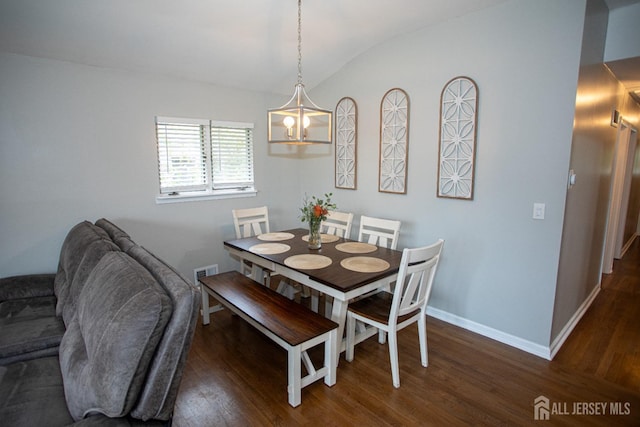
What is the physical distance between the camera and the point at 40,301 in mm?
2486

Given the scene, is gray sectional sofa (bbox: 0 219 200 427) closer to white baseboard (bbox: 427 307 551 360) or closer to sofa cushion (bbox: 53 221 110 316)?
sofa cushion (bbox: 53 221 110 316)

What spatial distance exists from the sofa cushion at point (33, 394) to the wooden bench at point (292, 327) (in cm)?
106

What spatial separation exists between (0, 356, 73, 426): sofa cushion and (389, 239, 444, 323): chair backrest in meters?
1.75

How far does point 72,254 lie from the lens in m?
2.33

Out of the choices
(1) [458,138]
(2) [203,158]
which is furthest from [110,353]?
(1) [458,138]

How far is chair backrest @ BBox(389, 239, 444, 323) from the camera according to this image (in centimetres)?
208

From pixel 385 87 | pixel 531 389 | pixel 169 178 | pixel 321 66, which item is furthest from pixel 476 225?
pixel 169 178

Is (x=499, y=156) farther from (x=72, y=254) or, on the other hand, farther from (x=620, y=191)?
(x=72, y=254)

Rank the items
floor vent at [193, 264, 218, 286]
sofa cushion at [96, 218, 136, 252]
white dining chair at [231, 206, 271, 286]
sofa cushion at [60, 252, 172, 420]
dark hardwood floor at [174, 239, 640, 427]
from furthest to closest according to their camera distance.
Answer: floor vent at [193, 264, 218, 286], white dining chair at [231, 206, 271, 286], sofa cushion at [96, 218, 136, 252], dark hardwood floor at [174, 239, 640, 427], sofa cushion at [60, 252, 172, 420]

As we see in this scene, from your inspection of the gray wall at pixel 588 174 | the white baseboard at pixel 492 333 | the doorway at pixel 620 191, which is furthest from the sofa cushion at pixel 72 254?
the doorway at pixel 620 191

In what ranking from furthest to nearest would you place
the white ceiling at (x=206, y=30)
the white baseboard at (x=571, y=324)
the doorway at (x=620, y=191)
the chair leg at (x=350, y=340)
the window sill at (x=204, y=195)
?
1. the doorway at (x=620, y=191)
2. the window sill at (x=204, y=195)
3. the white baseboard at (x=571, y=324)
4. the chair leg at (x=350, y=340)
5. the white ceiling at (x=206, y=30)

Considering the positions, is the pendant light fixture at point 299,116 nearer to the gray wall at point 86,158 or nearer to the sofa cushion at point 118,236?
the sofa cushion at point 118,236

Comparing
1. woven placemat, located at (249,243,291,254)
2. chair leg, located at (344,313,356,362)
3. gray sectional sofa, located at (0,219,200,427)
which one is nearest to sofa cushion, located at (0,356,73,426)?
gray sectional sofa, located at (0,219,200,427)

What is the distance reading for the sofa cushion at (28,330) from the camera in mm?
1881
